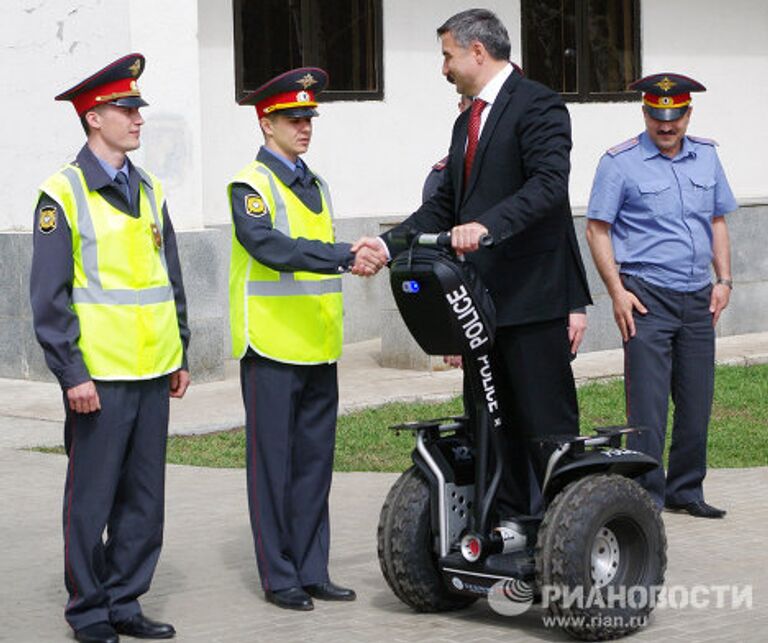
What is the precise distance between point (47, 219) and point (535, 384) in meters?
1.81

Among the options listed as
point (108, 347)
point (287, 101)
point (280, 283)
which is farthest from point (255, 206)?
point (108, 347)

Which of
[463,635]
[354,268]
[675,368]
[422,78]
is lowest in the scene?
[463,635]

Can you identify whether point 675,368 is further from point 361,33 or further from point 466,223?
point 361,33

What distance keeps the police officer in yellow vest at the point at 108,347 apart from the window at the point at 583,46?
422 inches

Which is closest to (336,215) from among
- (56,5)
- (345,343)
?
(345,343)

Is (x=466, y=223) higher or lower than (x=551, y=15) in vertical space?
lower

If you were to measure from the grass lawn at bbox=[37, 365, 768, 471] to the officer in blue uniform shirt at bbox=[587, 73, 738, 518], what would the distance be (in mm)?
1752

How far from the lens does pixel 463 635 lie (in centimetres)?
665

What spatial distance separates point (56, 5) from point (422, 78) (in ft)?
12.5

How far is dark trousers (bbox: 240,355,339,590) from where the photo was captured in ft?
23.4

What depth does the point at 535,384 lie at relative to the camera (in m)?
6.71

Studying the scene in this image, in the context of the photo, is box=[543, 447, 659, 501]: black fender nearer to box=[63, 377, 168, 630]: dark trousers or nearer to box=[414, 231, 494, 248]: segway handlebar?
box=[414, 231, 494, 248]: segway handlebar

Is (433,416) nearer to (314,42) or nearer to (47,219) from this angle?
(314,42)

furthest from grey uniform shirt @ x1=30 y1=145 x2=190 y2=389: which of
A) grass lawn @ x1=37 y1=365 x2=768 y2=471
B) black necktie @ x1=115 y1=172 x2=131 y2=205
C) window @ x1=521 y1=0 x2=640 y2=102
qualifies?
window @ x1=521 y1=0 x2=640 y2=102
